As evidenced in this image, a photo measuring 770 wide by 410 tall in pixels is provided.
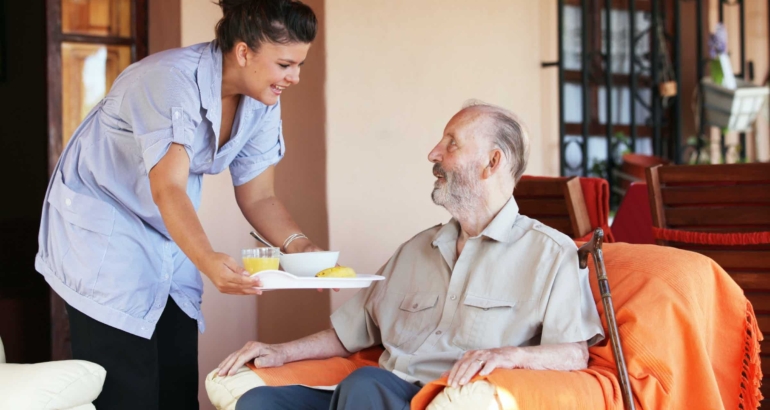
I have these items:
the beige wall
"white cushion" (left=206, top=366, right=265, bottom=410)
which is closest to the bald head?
"white cushion" (left=206, top=366, right=265, bottom=410)

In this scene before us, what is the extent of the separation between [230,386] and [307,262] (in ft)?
1.17

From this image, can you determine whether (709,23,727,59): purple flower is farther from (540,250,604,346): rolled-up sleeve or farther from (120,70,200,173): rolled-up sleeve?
(120,70,200,173): rolled-up sleeve

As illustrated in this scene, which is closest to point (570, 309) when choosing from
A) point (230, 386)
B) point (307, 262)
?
point (307, 262)

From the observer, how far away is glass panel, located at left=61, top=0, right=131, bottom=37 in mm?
3395

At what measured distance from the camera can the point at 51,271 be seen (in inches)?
78.5

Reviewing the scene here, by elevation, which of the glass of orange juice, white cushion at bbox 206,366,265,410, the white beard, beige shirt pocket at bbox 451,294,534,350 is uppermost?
the white beard

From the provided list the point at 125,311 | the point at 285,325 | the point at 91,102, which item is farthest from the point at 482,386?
the point at 91,102

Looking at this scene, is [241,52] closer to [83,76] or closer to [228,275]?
[228,275]

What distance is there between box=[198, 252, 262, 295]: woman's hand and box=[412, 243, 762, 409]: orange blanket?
412 millimetres

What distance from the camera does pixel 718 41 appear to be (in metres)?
5.43

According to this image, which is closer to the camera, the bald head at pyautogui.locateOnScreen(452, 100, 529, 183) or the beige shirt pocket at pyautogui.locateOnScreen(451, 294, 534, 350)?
the beige shirt pocket at pyautogui.locateOnScreen(451, 294, 534, 350)

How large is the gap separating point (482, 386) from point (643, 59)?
14.3 feet

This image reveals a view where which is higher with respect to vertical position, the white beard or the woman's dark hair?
the woman's dark hair

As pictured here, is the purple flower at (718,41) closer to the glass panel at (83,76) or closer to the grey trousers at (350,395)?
the glass panel at (83,76)
